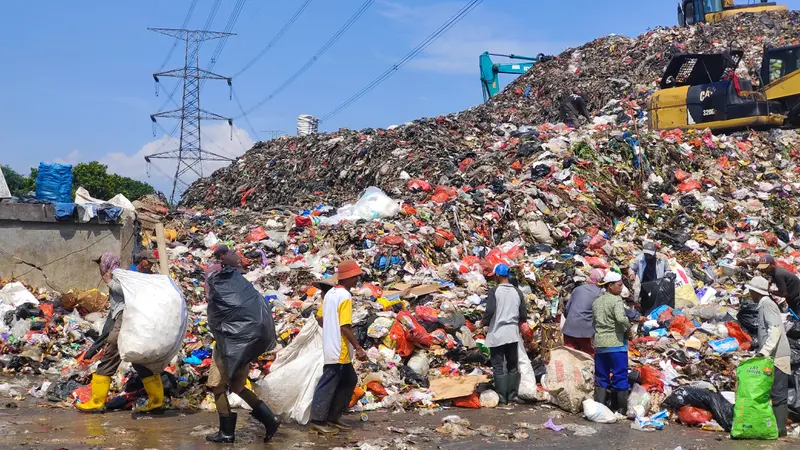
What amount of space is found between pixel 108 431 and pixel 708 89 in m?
15.0

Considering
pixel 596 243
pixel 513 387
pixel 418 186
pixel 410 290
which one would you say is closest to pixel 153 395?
pixel 513 387

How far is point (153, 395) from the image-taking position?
5.70m

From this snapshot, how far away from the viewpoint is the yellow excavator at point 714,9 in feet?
87.4

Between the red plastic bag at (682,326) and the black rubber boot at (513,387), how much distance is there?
2.23m

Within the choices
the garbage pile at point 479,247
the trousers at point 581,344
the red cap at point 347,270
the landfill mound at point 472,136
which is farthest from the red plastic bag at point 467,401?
the landfill mound at point 472,136

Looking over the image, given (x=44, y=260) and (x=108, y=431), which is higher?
(x=44, y=260)

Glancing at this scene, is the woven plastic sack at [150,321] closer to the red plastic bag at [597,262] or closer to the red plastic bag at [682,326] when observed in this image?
the red plastic bag at [682,326]

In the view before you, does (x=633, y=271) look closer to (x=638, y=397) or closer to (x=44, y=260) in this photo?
(x=638, y=397)

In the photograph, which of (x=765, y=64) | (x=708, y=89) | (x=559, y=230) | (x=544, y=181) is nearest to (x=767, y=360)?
(x=559, y=230)

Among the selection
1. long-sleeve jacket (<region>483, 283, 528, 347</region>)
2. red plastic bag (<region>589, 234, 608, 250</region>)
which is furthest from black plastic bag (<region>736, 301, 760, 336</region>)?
red plastic bag (<region>589, 234, 608, 250</region>)

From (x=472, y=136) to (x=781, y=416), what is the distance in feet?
40.8

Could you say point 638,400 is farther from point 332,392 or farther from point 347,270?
point 347,270

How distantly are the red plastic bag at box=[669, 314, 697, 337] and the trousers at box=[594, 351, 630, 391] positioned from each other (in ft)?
6.45

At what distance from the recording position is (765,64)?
17281 millimetres
